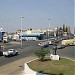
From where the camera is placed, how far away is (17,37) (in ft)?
476

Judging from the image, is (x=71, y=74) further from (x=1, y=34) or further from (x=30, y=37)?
(x=30, y=37)

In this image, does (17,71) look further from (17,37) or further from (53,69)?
(17,37)

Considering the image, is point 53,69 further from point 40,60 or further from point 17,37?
point 17,37

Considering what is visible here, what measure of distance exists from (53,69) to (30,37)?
118 m

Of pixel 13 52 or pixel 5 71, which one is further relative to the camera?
pixel 13 52

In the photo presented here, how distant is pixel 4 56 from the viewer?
144 ft

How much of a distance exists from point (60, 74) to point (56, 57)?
1001 cm

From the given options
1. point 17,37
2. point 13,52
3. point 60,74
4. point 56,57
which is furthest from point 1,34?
point 60,74

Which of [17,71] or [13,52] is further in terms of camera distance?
[13,52]

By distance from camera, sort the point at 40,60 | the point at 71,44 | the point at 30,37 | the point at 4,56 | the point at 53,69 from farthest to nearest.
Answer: the point at 30,37 → the point at 71,44 → the point at 4,56 → the point at 40,60 → the point at 53,69

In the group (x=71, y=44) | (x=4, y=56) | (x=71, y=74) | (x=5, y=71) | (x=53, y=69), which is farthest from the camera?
(x=71, y=44)

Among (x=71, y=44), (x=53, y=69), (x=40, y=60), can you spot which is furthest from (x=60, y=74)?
(x=71, y=44)

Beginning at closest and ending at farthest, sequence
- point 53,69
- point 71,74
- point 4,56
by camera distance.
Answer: point 71,74 → point 53,69 → point 4,56

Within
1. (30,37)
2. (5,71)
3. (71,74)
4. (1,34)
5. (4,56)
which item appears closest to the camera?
(71,74)
